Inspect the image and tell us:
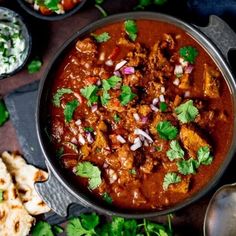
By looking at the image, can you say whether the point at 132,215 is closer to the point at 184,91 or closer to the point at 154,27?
the point at 184,91

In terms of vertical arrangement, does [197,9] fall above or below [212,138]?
above

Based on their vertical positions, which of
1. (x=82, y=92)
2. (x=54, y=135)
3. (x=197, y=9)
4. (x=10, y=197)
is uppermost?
(x=197, y=9)

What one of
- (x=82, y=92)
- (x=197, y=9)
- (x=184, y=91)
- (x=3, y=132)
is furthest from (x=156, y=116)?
(x=3, y=132)

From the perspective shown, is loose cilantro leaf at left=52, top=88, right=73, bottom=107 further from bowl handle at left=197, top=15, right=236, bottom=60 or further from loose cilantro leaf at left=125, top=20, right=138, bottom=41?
bowl handle at left=197, top=15, right=236, bottom=60

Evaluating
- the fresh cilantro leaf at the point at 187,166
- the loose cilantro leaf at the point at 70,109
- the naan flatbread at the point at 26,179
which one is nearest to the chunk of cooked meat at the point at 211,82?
the fresh cilantro leaf at the point at 187,166

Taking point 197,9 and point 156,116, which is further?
point 197,9

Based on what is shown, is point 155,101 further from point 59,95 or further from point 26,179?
point 26,179

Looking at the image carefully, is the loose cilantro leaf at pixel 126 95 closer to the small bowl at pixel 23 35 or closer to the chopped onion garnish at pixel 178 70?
the chopped onion garnish at pixel 178 70
